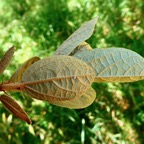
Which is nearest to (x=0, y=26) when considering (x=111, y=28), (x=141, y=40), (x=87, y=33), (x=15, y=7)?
(x=15, y=7)

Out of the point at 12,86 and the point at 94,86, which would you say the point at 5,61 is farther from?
the point at 94,86

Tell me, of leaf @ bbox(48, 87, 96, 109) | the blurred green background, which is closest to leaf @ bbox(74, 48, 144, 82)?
leaf @ bbox(48, 87, 96, 109)

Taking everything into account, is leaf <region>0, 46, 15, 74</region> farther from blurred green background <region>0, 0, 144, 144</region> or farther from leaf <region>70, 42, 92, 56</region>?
blurred green background <region>0, 0, 144, 144</region>

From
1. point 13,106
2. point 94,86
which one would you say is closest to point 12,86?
point 13,106

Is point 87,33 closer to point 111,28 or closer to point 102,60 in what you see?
point 102,60

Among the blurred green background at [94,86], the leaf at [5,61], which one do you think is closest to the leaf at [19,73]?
the leaf at [5,61]

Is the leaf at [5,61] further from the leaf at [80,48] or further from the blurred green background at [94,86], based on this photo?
the blurred green background at [94,86]
